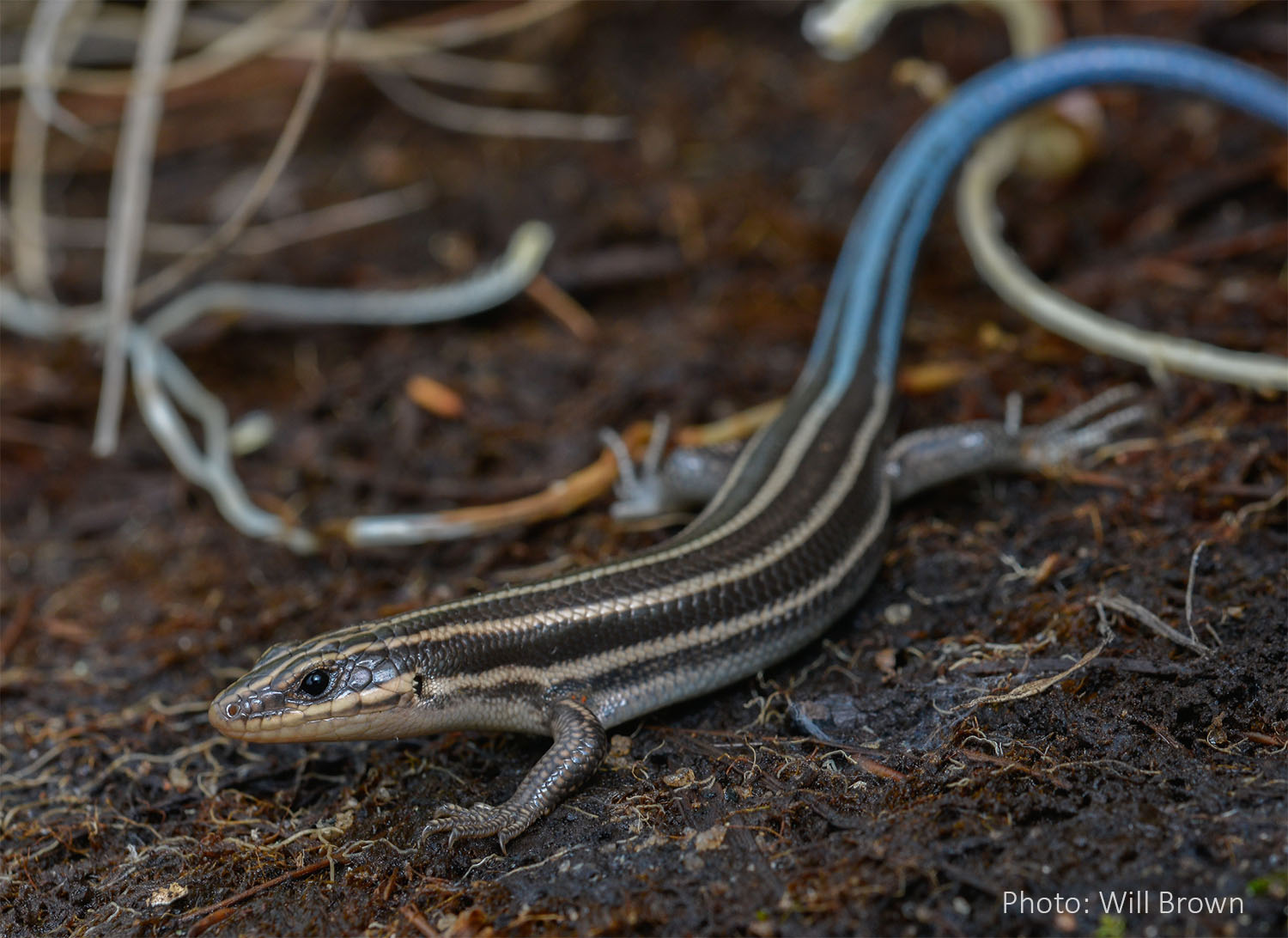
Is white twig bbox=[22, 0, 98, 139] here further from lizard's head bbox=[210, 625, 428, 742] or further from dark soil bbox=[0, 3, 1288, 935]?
lizard's head bbox=[210, 625, 428, 742]

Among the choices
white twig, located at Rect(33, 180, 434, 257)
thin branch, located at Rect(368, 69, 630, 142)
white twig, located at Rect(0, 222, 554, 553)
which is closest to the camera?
white twig, located at Rect(0, 222, 554, 553)

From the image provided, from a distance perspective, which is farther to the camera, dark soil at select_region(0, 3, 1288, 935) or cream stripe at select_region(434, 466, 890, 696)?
cream stripe at select_region(434, 466, 890, 696)

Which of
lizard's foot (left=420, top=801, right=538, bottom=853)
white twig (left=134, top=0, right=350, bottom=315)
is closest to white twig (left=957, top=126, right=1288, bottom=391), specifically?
white twig (left=134, top=0, right=350, bottom=315)

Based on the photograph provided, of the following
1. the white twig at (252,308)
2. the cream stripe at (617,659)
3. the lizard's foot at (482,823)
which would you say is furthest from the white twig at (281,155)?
the lizard's foot at (482,823)

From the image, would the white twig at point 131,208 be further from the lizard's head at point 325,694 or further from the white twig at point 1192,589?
the white twig at point 1192,589

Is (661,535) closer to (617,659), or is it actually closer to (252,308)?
(617,659)

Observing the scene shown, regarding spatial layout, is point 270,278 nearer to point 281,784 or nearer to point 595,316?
point 595,316
